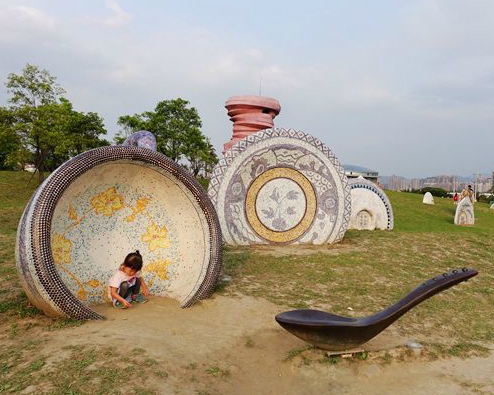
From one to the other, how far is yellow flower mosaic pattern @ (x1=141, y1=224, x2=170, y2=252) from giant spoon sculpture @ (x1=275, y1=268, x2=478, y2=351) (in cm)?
255

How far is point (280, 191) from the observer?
11242 mm

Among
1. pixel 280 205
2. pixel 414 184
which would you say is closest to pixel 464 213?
pixel 280 205

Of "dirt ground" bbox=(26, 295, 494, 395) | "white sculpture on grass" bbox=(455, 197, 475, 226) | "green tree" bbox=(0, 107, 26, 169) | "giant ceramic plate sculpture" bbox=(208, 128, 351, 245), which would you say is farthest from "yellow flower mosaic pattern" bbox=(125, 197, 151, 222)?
"white sculpture on grass" bbox=(455, 197, 475, 226)

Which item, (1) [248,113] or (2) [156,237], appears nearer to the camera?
(2) [156,237]

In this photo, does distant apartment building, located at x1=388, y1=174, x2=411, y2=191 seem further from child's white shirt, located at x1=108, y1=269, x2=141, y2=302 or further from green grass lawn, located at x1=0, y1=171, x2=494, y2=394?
child's white shirt, located at x1=108, y1=269, x2=141, y2=302

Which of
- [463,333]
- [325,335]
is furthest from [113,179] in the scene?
[463,333]

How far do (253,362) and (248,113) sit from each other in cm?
1344

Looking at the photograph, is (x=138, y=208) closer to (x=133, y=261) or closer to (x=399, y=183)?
(x=133, y=261)

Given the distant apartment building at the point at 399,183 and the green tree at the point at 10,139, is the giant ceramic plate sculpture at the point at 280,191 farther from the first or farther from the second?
the distant apartment building at the point at 399,183

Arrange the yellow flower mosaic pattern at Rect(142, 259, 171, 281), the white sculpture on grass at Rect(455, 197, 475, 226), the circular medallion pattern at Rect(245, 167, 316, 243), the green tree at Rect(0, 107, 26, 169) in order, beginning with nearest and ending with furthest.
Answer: the yellow flower mosaic pattern at Rect(142, 259, 171, 281) < the circular medallion pattern at Rect(245, 167, 316, 243) < the green tree at Rect(0, 107, 26, 169) < the white sculpture on grass at Rect(455, 197, 475, 226)

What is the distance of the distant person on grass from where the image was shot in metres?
5.44

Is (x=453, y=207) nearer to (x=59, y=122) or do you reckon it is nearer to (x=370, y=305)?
(x=370, y=305)

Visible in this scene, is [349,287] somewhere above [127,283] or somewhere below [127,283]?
below

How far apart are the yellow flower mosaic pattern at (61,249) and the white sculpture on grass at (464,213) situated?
1856 centimetres
